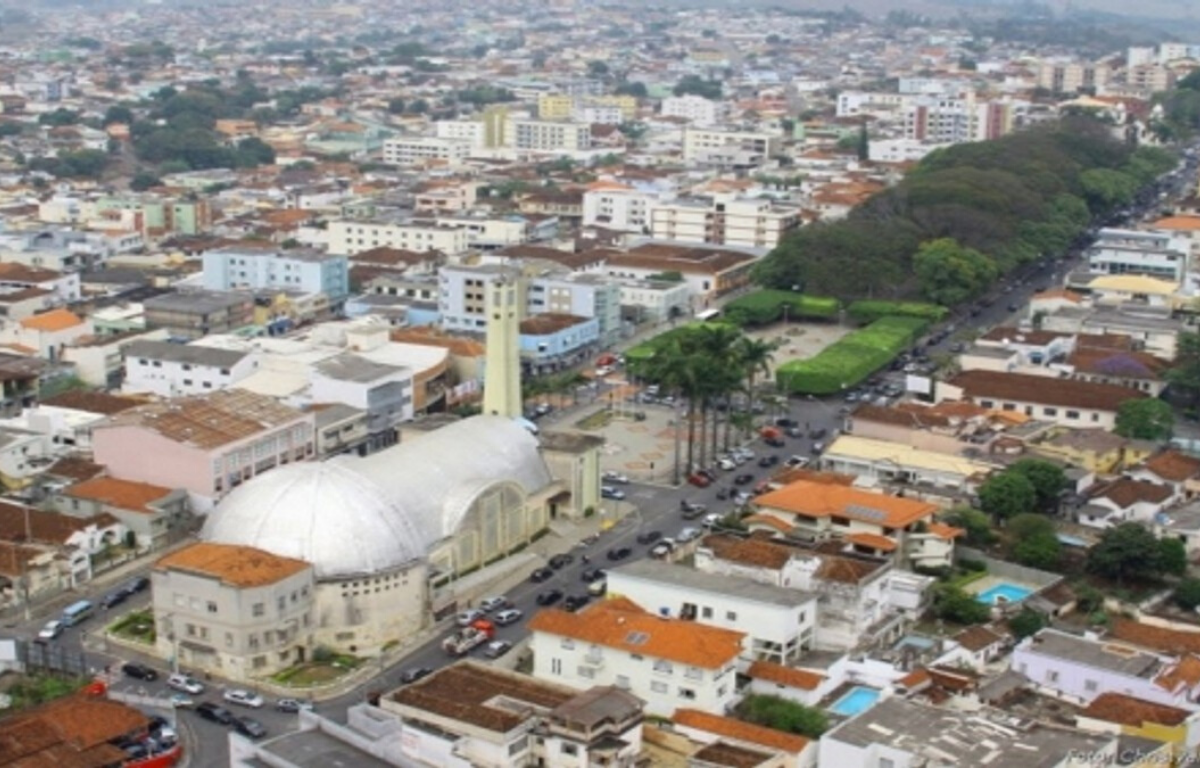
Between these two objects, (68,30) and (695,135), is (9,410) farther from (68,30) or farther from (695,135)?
(68,30)

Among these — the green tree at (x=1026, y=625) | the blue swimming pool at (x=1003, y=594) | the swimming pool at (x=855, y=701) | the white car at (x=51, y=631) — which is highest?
the green tree at (x=1026, y=625)

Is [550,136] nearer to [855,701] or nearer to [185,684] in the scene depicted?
[185,684]

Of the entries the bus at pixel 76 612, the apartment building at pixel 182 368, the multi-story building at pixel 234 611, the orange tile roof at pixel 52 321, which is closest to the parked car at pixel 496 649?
the multi-story building at pixel 234 611

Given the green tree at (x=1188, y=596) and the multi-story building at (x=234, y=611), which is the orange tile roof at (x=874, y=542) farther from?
the multi-story building at (x=234, y=611)

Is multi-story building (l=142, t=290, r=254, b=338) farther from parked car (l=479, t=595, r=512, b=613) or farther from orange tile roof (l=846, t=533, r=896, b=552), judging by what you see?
orange tile roof (l=846, t=533, r=896, b=552)

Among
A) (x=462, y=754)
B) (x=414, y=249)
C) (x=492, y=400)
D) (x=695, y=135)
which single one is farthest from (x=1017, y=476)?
(x=695, y=135)

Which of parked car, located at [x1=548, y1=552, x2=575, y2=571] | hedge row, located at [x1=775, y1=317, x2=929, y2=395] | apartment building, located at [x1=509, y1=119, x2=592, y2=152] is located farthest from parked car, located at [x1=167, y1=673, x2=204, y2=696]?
apartment building, located at [x1=509, y1=119, x2=592, y2=152]

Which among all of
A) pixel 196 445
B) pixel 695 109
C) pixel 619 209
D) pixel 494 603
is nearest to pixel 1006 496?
pixel 494 603
